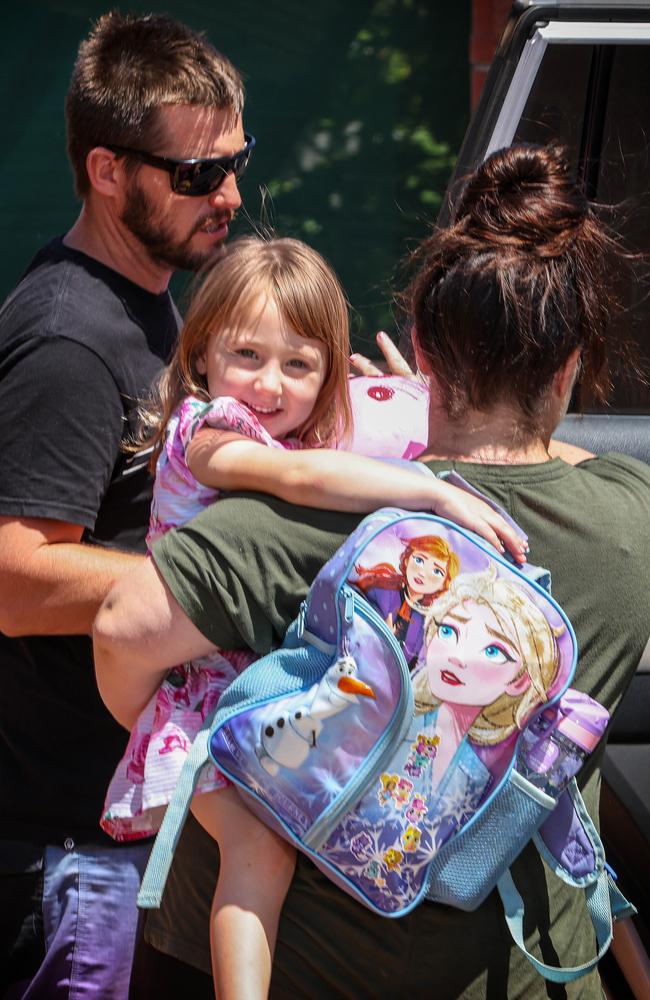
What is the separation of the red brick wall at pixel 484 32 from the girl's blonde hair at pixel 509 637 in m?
5.82

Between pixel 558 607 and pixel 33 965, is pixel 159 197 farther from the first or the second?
pixel 33 965

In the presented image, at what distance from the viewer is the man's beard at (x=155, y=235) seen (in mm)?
2580

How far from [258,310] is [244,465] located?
45 cm

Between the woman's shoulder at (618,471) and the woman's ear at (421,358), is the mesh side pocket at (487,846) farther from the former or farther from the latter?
the woman's ear at (421,358)

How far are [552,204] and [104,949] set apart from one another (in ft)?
5.77

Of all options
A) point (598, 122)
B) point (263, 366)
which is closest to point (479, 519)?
point (263, 366)

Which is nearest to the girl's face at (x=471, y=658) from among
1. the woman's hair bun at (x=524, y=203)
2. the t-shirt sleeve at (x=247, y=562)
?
the t-shirt sleeve at (x=247, y=562)

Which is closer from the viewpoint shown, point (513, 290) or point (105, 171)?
→ point (513, 290)

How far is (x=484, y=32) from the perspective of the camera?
6855 millimetres

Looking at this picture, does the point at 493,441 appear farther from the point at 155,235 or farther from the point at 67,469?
the point at 155,235

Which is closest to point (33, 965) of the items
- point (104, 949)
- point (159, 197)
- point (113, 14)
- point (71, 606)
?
point (104, 949)

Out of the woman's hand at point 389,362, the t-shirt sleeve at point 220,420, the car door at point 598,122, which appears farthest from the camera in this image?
the car door at point 598,122

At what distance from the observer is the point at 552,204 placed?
5.65 feet

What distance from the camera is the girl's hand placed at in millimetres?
1581
